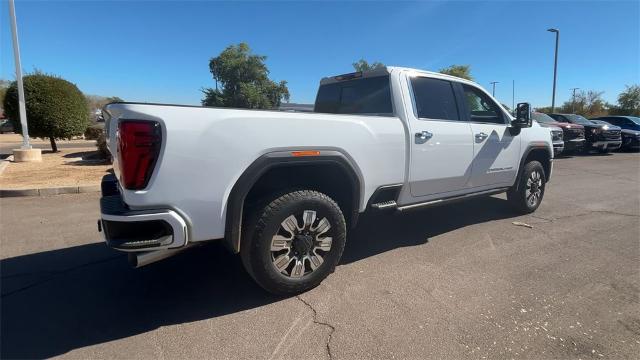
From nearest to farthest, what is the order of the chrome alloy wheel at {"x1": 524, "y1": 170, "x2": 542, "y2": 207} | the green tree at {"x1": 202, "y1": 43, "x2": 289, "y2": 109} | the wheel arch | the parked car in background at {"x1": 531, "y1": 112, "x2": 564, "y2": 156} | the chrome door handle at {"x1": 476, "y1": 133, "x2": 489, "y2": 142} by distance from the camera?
the chrome door handle at {"x1": 476, "y1": 133, "x2": 489, "y2": 142}
the wheel arch
the chrome alloy wheel at {"x1": 524, "y1": 170, "x2": 542, "y2": 207}
the parked car in background at {"x1": 531, "y1": 112, "x2": 564, "y2": 156}
the green tree at {"x1": 202, "y1": 43, "x2": 289, "y2": 109}

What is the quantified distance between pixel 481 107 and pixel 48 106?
43.4 ft

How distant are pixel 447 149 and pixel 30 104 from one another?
13.5m

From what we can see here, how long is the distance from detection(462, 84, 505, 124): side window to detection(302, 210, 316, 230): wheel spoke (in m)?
2.66

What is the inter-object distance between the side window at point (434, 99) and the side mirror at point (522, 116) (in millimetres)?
1140

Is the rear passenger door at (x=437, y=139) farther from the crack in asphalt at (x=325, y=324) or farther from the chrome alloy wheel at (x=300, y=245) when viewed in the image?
the crack in asphalt at (x=325, y=324)

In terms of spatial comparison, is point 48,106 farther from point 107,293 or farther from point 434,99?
point 434,99

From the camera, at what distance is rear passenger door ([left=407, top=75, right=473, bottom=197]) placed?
3838mm

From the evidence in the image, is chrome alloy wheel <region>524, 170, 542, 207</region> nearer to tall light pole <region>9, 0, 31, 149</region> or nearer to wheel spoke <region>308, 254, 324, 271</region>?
wheel spoke <region>308, 254, 324, 271</region>

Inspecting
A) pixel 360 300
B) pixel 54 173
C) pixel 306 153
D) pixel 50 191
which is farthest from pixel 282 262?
pixel 54 173

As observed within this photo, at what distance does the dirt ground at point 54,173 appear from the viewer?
25.0 ft

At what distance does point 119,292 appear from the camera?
3.18 metres

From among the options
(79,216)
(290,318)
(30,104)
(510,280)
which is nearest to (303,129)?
(290,318)

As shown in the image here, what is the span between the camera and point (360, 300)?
3.05 meters

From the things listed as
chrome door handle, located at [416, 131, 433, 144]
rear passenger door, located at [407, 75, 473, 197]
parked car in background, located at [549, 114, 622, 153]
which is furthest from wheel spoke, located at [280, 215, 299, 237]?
parked car in background, located at [549, 114, 622, 153]
